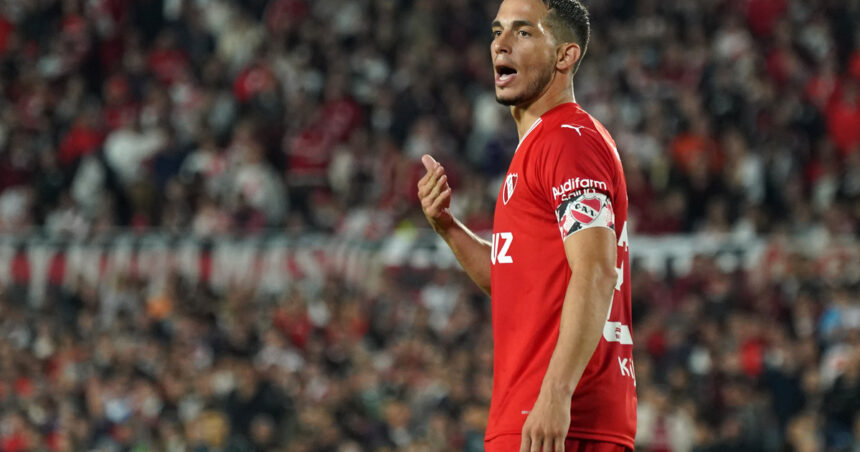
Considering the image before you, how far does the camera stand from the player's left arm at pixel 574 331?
339 centimetres

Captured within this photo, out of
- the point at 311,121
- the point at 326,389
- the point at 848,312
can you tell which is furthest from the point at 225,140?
the point at 848,312

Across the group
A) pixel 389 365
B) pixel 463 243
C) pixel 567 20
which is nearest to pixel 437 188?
pixel 463 243

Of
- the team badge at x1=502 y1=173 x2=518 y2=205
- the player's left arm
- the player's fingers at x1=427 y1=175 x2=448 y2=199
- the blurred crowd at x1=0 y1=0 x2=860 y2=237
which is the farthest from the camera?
the blurred crowd at x1=0 y1=0 x2=860 y2=237

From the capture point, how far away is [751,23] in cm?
1577

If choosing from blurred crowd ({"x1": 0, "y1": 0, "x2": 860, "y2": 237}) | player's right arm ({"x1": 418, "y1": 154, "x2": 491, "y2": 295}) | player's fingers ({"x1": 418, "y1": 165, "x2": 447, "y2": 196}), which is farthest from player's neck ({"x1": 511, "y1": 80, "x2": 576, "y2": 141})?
blurred crowd ({"x1": 0, "y1": 0, "x2": 860, "y2": 237})

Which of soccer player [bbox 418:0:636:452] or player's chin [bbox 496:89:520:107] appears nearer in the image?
soccer player [bbox 418:0:636:452]

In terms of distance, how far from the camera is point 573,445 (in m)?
3.57

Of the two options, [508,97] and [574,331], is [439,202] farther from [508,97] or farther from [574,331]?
[574,331]

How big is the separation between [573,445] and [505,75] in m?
1.10

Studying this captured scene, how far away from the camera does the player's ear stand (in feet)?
12.8

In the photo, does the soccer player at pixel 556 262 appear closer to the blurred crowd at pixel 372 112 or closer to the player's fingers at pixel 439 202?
the player's fingers at pixel 439 202

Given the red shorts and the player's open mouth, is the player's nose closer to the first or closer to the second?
the player's open mouth

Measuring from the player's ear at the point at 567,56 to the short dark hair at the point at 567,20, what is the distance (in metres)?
0.02

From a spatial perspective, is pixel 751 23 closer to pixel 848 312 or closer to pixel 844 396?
pixel 848 312
